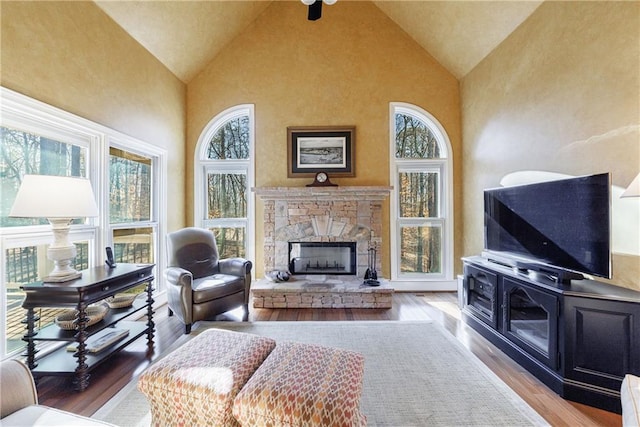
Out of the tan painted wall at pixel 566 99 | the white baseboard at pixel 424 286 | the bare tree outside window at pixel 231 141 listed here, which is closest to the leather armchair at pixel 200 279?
the bare tree outside window at pixel 231 141

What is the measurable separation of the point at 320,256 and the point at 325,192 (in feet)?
3.27

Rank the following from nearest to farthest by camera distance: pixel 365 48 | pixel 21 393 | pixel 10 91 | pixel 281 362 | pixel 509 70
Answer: pixel 21 393, pixel 281 362, pixel 10 91, pixel 509 70, pixel 365 48

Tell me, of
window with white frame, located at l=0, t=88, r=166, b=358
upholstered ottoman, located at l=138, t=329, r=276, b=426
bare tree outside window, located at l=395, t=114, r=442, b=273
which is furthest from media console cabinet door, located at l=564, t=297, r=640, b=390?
window with white frame, located at l=0, t=88, r=166, b=358

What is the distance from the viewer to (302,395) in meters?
1.25

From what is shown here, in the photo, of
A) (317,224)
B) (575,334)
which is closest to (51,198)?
(317,224)

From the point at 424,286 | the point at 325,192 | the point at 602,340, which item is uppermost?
the point at 325,192

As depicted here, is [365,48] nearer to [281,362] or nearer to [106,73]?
[106,73]

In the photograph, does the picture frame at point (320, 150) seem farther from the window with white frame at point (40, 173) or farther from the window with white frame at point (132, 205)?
the window with white frame at point (40, 173)

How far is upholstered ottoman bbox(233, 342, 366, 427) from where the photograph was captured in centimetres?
120

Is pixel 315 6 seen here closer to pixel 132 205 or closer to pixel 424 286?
pixel 132 205

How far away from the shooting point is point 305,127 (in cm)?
430

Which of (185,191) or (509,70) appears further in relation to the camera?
(185,191)

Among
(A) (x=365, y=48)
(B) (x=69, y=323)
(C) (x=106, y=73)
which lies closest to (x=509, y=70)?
(A) (x=365, y=48)

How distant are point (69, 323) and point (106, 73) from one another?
244cm
